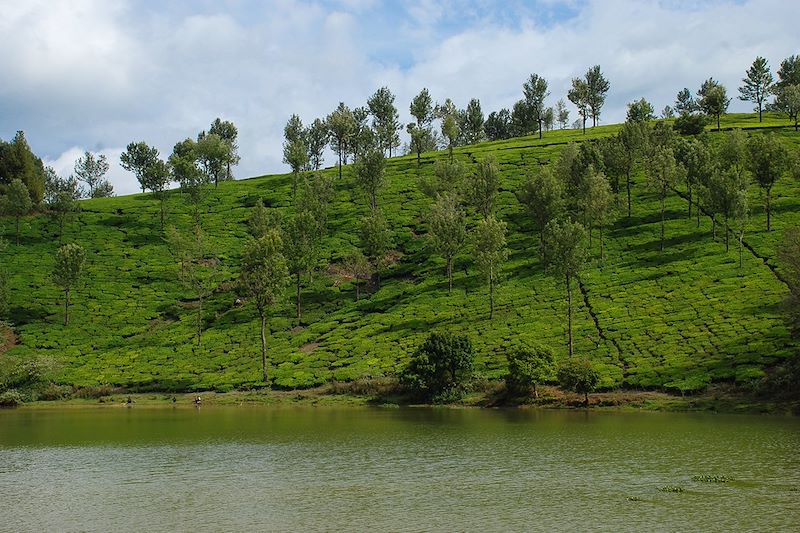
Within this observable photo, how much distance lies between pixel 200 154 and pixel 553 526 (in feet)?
540

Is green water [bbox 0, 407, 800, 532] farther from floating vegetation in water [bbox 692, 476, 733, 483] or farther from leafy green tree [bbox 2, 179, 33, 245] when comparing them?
leafy green tree [bbox 2, 179, 33, 245]

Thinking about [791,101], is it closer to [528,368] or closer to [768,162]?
[768,162]

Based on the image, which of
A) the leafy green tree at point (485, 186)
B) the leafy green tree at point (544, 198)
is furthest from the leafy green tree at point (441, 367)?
the leafy green tree at point (485, 186)

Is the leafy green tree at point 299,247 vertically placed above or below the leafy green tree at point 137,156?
below

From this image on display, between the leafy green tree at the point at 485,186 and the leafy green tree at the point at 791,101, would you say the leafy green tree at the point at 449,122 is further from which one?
the leafy green tree at the point at 791,101

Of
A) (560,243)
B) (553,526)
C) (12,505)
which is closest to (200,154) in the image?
(560,243)

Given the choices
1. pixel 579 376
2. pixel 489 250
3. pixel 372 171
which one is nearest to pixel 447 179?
pixel 372 171

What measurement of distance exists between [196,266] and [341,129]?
5874cm

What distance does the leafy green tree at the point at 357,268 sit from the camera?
11481 cm

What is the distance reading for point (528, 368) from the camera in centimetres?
6781

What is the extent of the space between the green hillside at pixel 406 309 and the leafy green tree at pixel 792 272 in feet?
10.9

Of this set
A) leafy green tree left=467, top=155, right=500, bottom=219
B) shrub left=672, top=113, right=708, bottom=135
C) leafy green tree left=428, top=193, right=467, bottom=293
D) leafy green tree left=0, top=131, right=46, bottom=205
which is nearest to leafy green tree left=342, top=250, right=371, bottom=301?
leafy green tree left=428, top=193, right=467, bottom=293

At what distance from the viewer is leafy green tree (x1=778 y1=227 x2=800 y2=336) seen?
2532 inches

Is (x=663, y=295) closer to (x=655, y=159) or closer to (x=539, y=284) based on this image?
(x=539, y=284)
